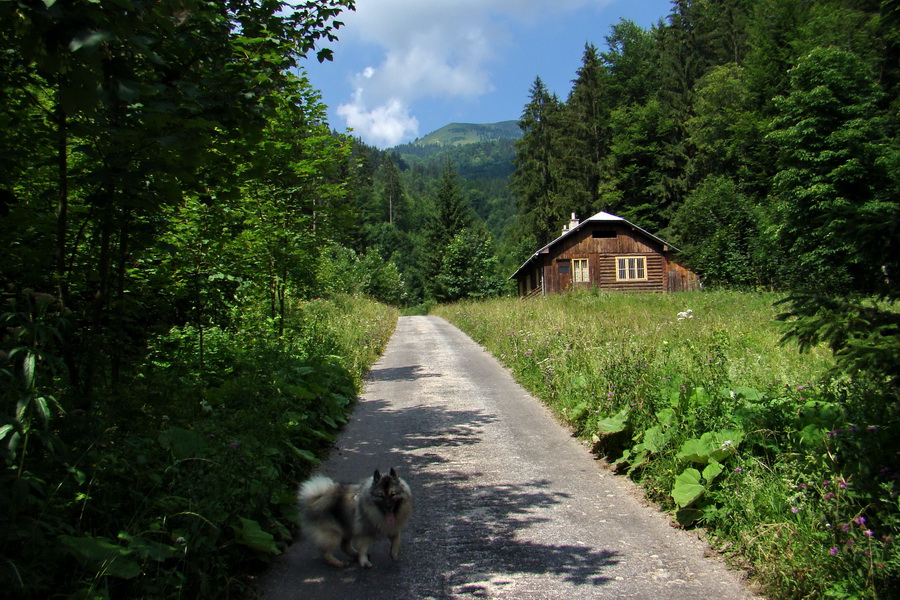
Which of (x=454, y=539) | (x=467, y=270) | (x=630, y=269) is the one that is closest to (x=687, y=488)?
(x=454, y=539)

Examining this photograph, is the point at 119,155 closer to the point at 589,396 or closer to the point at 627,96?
the point at 589,396

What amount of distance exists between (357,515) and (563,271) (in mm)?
37801

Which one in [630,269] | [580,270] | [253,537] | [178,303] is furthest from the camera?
[630,269]

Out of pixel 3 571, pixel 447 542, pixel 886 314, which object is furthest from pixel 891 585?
pixel 3 571

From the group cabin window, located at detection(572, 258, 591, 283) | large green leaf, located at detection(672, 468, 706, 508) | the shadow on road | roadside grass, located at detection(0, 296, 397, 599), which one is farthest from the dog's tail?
cabin window, located at detection(572, 258, 591, 283)

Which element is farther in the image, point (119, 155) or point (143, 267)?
point (143, 267)

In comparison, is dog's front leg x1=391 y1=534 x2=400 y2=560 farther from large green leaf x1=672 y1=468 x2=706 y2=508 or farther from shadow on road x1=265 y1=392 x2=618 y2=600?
large green leaf x1=672 y1=468 x2=706 y2=508

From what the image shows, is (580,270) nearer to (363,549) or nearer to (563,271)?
(563,271)

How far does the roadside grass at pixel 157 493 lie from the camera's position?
2.90 m

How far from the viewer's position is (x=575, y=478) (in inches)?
248

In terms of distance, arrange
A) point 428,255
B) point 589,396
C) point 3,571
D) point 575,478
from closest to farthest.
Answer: point 3,571, point 575,478, point 589,396, point 428,255

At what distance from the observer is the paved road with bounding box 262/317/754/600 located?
13.1 ft

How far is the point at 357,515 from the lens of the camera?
4359 millimetres

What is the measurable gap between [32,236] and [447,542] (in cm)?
473
